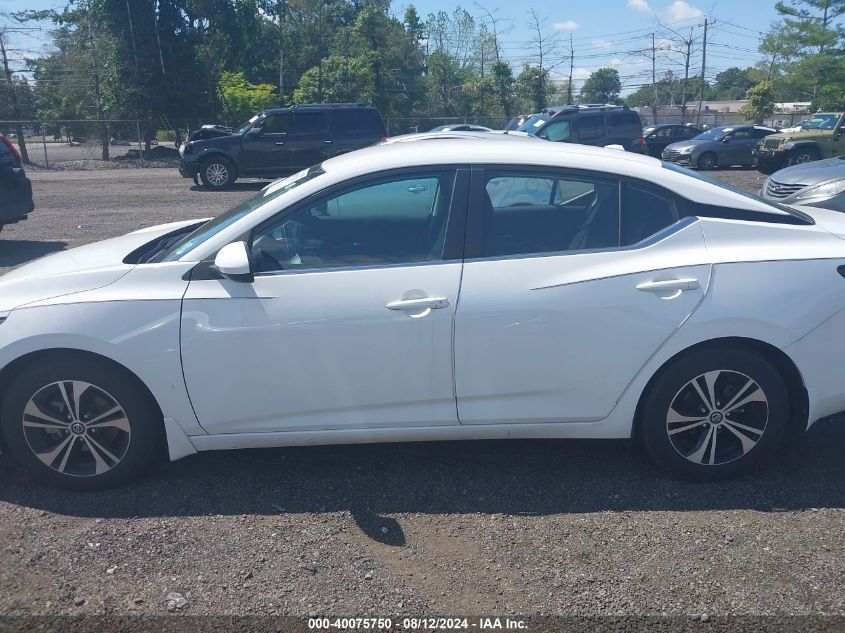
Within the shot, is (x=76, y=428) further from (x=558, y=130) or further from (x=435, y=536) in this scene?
(x=558, y=130)

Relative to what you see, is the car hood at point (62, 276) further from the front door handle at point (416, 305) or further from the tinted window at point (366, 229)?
the front door handle at point (416, 305)

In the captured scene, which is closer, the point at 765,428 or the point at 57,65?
the point at 765,428

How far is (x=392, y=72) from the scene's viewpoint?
37.6m

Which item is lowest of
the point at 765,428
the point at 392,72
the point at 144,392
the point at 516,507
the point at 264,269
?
the point at 516,507

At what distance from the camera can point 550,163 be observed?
3871 millimetres

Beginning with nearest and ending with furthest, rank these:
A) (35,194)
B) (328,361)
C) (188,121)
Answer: (328,361) → (35,194) → (188,121)

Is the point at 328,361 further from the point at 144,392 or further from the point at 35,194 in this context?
the point at 35,194

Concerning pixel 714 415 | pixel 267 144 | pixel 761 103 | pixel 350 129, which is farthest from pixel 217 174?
pixel 761 103

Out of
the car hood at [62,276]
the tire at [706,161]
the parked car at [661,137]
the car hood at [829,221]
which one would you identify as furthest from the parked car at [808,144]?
the car hood at [62,276]

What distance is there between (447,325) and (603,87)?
7352 centimetres

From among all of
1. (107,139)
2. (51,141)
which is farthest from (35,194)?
(51,141)

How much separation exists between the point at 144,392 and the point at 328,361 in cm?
91

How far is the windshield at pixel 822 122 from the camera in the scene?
22.2m

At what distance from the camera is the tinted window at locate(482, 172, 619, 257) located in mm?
3783
